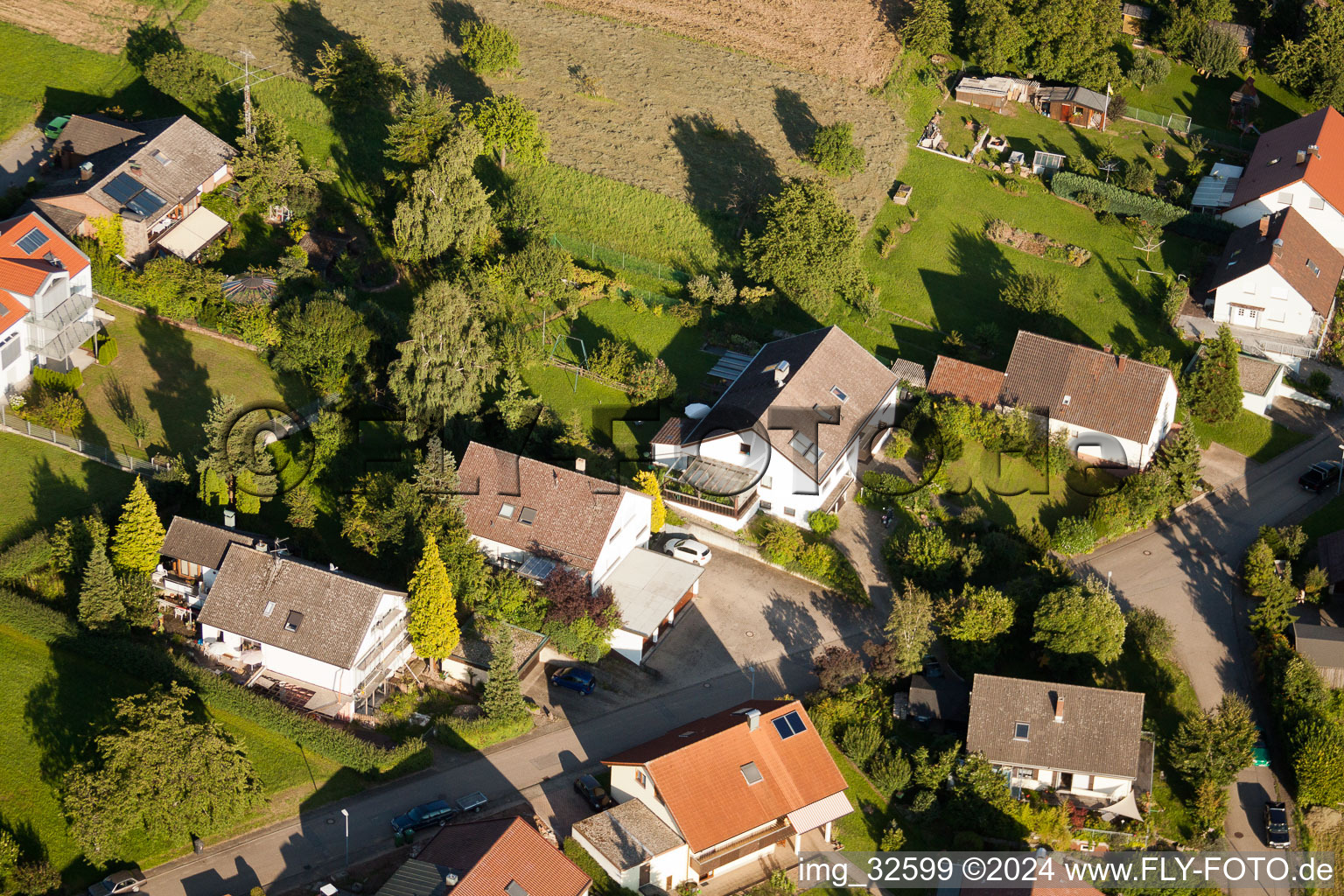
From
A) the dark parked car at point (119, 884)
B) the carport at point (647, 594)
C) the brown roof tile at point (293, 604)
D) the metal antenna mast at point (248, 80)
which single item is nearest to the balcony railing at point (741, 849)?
the carport at point (647, 594)

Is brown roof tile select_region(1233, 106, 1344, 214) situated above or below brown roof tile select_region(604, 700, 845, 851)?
above

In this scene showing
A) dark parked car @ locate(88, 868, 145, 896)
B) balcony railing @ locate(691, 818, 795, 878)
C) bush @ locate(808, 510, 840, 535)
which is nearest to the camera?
dark parked car @ locate(88, 868, 145, 896)

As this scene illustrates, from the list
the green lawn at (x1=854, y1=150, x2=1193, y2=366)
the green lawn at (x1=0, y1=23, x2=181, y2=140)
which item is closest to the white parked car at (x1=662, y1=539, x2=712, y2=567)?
the green lawn at (x1=854, y1=150, x2=1193, y2=366)

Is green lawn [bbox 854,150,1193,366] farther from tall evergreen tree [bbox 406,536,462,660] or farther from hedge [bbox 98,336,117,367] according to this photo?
hedge [bbox 98,336,117,367]

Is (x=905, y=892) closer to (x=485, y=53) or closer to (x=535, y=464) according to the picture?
(x=535, y=464)

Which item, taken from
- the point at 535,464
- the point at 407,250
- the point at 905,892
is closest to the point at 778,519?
the point at 535,464

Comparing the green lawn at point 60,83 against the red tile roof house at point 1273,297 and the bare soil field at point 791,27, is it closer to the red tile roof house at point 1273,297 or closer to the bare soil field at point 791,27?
the bare soil field at point 791,27
